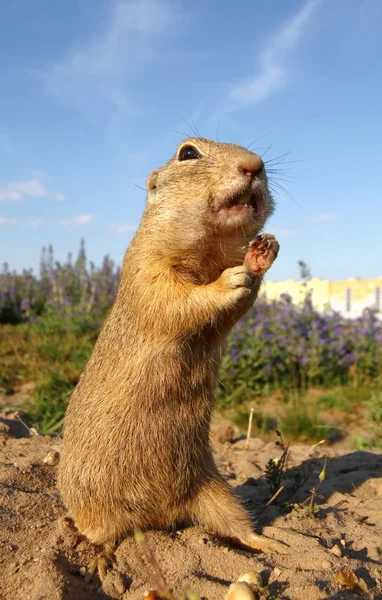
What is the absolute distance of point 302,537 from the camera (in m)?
2.83

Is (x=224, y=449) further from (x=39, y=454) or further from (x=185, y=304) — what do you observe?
(x=185, y=304)

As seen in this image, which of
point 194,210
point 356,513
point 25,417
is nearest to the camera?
point 194,210

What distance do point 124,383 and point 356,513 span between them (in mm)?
1680

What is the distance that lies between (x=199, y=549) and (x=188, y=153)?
206 cm

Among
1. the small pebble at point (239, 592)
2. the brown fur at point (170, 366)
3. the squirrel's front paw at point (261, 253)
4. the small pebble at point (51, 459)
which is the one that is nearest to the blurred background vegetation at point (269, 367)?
the small pebble at point (51, 459)

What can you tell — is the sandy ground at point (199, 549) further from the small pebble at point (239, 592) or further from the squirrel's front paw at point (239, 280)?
the squirrel's front paw at point (239, 280)

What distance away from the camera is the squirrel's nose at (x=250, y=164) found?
2533 millimetres

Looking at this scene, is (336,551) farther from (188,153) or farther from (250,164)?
(188,153)

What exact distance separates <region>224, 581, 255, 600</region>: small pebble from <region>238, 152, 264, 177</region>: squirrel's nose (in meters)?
1.77

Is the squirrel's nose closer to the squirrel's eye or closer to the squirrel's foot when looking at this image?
the squirrel's eye

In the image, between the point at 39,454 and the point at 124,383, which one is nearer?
the point at 124,383

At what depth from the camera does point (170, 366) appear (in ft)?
8.93

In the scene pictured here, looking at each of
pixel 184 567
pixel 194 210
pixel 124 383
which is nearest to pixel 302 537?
pixel 184 567

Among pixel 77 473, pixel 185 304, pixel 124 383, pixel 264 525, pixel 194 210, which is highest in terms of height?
pixel 194 210
